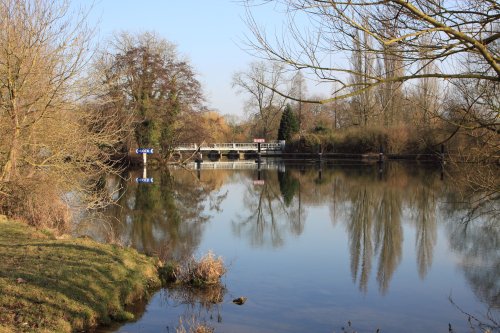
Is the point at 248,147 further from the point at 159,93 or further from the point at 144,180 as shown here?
the point at 144,180

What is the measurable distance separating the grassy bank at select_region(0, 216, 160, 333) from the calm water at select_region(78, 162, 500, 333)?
47 cm

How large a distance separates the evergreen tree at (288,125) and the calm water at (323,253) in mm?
30461

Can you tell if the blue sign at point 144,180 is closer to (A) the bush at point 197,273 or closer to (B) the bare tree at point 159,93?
(B) the bare tree at point 159,93

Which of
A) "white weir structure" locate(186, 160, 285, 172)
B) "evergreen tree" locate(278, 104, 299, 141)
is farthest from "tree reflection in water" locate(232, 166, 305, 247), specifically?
"evergreen tree" locate(278, 104, 299, 141)

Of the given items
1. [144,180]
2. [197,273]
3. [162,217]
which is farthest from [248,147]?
[197,273]

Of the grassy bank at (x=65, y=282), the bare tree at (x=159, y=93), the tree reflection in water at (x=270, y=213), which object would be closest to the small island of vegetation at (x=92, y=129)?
the grassy bank at (x=65, y=282)

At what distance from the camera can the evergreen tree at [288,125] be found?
2188 inches

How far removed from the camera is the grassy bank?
19.8 ft

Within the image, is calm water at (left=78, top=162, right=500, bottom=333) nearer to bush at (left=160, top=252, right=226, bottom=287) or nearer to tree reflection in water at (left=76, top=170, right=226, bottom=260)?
tree reflection in water at (left=76, top=170, right=226, bottom=260)

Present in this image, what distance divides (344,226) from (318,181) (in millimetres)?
13462

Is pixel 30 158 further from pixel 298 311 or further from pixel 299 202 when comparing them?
pixel 299 202

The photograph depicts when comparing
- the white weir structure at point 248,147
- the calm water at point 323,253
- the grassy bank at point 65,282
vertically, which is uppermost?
the white weir structure at point 248,147

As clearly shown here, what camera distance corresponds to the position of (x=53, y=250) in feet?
27.7

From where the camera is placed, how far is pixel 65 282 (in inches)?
276
